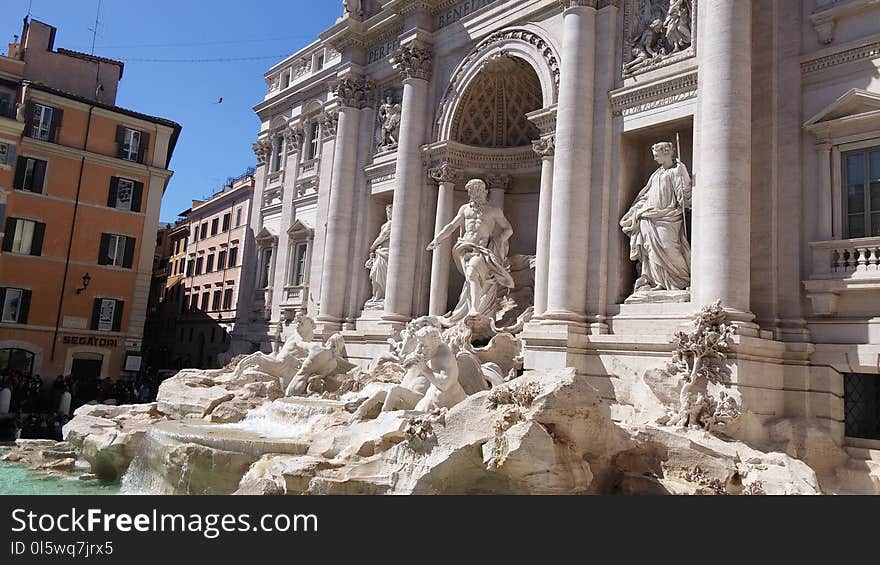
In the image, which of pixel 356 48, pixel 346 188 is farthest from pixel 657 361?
pixel 356 48

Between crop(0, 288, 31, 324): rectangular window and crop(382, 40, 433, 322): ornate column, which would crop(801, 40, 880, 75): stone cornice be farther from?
crop(0, 288, 31, 324): rectangular window

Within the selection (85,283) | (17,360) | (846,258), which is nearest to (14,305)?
(17,360)

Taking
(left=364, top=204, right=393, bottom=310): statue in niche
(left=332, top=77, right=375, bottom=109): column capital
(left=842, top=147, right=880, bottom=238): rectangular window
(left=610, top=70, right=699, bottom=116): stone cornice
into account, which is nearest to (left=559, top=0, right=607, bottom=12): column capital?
(left=610, top=70, right=699, bottom=116): stone cornice

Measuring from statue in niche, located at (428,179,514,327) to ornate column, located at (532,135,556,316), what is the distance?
1773mm

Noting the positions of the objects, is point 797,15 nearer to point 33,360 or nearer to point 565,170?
point 565,170

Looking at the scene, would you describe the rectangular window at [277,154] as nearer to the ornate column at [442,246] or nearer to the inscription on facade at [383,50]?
the inscription on facade at [383,50]

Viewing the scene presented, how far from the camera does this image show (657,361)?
12.9 m

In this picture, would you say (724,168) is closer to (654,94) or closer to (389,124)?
(654,94)

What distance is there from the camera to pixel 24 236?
2727cm

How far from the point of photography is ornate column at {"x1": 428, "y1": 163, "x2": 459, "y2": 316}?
19.3m

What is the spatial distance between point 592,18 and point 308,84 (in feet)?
46.4

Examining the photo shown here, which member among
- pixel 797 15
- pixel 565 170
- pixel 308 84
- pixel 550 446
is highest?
pixel 308 84

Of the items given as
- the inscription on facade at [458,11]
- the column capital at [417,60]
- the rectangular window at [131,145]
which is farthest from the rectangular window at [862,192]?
the rectangular window at [131,145]

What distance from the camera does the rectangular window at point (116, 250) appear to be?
96.1ft
